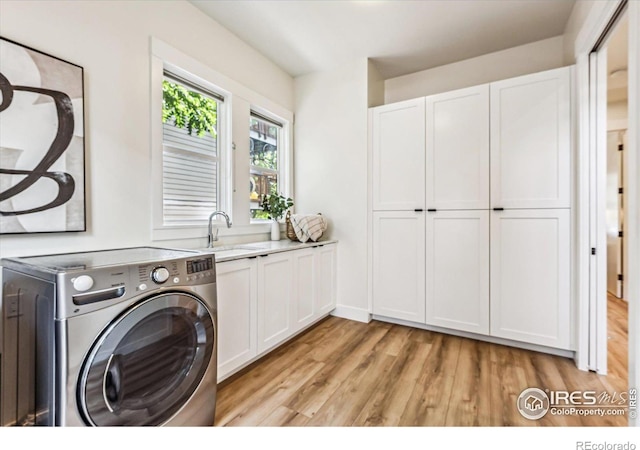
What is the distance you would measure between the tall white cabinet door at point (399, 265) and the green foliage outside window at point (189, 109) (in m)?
1.77

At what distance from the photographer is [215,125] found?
2564 millimetres

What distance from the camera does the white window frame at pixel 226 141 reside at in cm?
197

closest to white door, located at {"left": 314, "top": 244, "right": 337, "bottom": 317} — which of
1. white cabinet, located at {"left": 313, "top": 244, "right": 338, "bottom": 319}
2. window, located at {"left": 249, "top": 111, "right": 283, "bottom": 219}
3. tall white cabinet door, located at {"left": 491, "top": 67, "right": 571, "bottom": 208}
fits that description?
white cabinet, located at {"left": 313, "top": 244, "right": 338, "bottom": 319}

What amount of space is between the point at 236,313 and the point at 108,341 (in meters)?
0.87

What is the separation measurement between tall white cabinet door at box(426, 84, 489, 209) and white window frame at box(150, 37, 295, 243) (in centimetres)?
154

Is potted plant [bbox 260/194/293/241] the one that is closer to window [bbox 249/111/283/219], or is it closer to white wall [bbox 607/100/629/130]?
window [bbox 249/111/283/219]

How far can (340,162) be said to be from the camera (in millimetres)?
3172

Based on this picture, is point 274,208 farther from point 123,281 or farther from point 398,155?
point 123,281

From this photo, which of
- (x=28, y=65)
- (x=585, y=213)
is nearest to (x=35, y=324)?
(x=28, y=65)

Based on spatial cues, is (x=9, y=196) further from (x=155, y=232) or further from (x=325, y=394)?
(x=325, y=394)

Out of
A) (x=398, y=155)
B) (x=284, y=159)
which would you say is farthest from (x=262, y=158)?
(x=398, y=155)

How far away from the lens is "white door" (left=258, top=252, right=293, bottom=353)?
6.99 feet

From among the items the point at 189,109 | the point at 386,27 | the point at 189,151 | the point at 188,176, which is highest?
the point at 386,27
